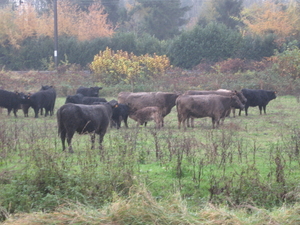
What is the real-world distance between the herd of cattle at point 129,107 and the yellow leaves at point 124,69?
28.1 feet

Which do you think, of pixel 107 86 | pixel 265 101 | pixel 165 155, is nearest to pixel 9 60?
pixel 107 86

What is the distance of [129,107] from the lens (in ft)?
56.6

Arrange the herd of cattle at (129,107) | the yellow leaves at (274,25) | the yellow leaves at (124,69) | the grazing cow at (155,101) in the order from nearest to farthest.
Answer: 1. the herd of cattle at (129,107)
2. the grazing cow at (155,101)
3. the yellow leaves at (124,69)
4. the yellow leaves at (274,25)

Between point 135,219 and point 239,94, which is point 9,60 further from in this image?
point 135,219

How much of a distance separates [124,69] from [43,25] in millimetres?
18583

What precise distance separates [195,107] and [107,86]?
628 inches

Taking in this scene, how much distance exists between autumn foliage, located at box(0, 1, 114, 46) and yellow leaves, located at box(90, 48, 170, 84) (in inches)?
593

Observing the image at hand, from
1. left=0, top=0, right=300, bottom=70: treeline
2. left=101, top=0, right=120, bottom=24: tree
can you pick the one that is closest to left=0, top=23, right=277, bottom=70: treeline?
left=0, top=0, right=300, bottom=70: treeline

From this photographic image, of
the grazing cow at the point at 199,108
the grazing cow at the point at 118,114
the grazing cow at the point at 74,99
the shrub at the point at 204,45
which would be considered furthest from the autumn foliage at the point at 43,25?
the grazing cow at the point at 199,108

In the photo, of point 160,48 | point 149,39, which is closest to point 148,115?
point 160,48

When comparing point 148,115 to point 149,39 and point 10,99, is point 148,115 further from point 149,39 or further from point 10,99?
point 149,39

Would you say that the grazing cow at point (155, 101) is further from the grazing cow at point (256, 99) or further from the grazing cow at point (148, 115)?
the grazing cow at point (256, 99)

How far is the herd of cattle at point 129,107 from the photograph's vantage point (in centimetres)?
1132

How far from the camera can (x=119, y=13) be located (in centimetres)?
6034
